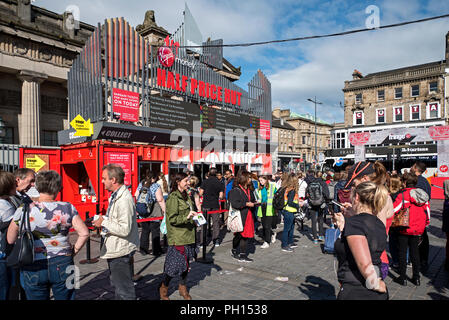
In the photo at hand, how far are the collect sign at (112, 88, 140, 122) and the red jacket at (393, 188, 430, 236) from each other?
959 cm

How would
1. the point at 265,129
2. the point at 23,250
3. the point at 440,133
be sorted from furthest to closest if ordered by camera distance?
the point at 265,129 < the point at 440,133 < the point at 23,250

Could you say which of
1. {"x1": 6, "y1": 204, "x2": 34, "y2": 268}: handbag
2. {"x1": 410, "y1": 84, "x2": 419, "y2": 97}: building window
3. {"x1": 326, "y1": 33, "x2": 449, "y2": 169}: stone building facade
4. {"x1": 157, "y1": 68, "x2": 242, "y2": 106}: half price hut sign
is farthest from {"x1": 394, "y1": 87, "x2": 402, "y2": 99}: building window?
{"x1": 6, "y1": 204, "x2": 34, "y2": 268}: handbag

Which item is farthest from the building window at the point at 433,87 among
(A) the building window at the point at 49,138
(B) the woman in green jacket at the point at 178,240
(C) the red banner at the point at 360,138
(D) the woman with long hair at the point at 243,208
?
(B) the woman in green jacket at the point at 178,240

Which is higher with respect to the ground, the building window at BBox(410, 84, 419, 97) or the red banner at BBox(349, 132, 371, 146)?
the building window at BBox(410, 84, 419, 97)

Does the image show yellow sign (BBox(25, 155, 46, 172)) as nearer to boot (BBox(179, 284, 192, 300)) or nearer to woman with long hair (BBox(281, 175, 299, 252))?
boot (BBox(179, 284, 192, 300))

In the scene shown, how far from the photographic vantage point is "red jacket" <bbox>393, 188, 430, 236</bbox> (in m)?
4.91

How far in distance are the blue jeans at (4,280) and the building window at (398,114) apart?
45.1m

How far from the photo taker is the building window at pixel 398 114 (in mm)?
39312

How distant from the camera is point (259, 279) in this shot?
520cm

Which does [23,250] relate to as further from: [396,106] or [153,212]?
[396,106]

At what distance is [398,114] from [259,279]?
4221 cm

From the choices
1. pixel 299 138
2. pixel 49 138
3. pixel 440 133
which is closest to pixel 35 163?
pixel 49 138

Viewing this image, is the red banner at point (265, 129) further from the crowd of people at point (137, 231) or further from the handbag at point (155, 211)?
the crowd of people at point (137, 231)
